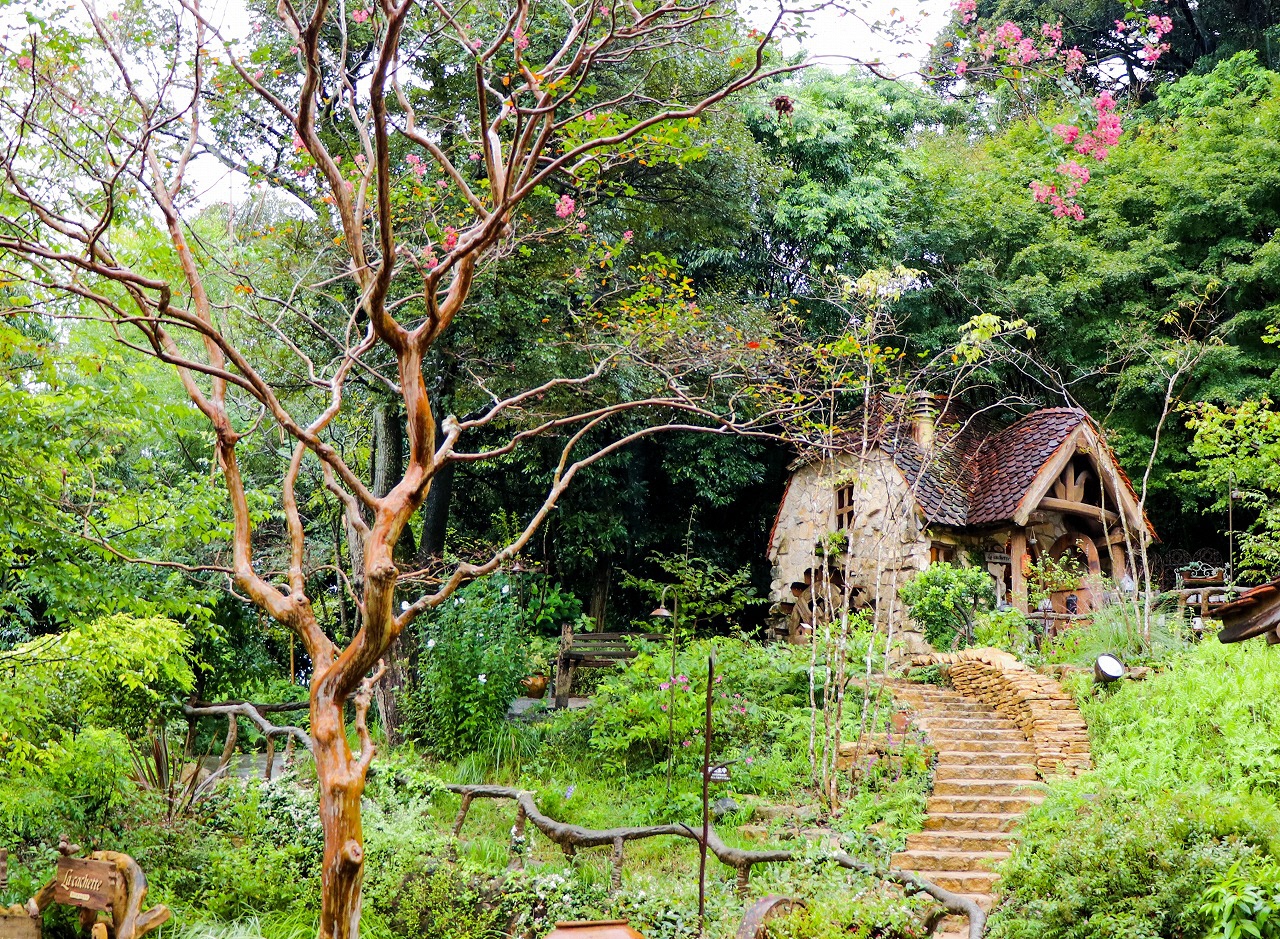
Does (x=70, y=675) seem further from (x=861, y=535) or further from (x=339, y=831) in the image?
(x=861, y=535)

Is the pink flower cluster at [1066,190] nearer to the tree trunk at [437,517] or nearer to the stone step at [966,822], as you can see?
the stone step at [966,822]

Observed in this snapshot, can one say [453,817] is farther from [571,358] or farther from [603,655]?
[571,358]

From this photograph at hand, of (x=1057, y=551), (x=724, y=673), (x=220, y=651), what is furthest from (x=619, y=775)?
(x=1057, y=551)

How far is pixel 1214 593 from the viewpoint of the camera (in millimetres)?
12594

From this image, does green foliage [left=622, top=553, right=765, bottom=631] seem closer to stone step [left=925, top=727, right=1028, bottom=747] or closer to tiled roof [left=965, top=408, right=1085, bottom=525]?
stone step [left=925, top=727, right=1028, bottom=747]

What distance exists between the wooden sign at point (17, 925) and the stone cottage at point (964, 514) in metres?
9.72

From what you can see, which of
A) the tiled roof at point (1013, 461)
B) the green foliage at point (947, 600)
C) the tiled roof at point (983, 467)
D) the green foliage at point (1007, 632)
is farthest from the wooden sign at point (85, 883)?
the tiled roof at point (1013, 461)

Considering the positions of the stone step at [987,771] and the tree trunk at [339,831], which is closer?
the tree trunk at [339,831]

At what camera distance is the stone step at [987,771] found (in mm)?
9078

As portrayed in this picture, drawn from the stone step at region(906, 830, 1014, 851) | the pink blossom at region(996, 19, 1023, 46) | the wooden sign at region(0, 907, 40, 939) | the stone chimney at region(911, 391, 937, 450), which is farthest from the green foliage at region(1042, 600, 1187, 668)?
the wooden sign at region(0, 907, 40, 939)

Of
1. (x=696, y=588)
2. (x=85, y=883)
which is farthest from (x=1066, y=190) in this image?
(x=85, y=883)

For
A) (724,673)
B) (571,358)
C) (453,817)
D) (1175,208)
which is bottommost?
(453,817)

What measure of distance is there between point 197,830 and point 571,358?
6.34 m

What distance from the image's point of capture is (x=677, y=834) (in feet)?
24.3
